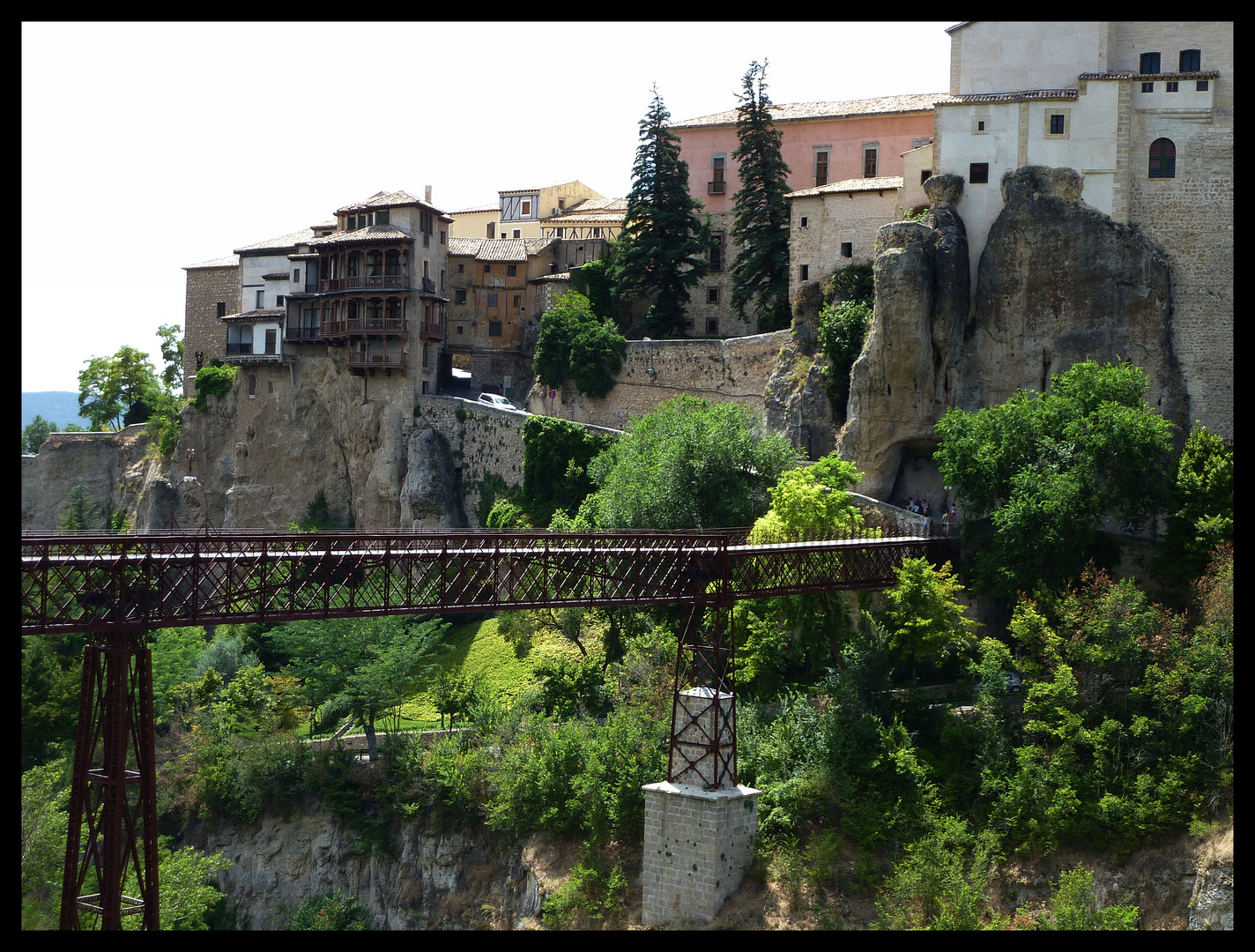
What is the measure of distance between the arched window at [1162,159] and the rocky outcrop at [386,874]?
29.7 metres

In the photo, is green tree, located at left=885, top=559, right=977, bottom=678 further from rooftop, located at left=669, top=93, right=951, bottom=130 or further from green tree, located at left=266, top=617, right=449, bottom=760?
rooftop, located at left=669, top=93, right=951, bottom=130

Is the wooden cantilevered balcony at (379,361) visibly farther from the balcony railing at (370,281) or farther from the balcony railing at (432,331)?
the balcony railing at (370,281)

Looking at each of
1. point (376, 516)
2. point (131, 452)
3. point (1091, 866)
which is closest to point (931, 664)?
point (1091, 866)

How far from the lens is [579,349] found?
5959cm

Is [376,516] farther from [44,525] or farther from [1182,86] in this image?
[1182,86]

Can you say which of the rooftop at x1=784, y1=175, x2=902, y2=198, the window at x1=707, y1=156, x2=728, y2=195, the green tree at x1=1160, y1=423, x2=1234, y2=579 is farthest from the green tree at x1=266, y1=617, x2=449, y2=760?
the window at x1=707, y1=156, x2=728, y2=195

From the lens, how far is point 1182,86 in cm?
4550

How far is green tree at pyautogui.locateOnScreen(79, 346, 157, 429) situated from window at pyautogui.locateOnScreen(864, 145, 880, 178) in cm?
4818

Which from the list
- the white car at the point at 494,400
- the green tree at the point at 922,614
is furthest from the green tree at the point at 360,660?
the green tree at the point at 922,614

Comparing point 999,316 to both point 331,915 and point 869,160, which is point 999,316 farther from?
point 331,915

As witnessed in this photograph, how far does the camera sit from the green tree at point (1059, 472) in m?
38.4

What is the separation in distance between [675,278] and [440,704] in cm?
2515

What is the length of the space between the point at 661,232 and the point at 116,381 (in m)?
41.0

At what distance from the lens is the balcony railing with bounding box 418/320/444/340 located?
62.7 m
